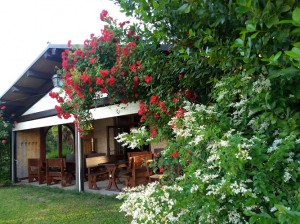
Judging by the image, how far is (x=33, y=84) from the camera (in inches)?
353

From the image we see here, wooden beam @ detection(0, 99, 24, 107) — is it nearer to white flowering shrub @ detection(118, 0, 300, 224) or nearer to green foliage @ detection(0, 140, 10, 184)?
green foliage @ detection(0, 140, 10, 184)

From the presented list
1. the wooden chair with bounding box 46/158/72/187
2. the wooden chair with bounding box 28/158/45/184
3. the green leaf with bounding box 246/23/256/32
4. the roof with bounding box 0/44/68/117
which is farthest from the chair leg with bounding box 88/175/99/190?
the green leaf with bounding box 246/23/256/32

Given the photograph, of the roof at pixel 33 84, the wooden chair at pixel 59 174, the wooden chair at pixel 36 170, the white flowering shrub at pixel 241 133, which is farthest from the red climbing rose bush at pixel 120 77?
the wooden chair at pixel 36 170

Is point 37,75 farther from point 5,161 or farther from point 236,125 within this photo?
point 236,125

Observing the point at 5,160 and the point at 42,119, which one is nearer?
the point at 42,119

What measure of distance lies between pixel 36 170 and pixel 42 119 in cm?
222

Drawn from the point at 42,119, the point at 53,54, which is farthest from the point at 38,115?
the point at 53,54

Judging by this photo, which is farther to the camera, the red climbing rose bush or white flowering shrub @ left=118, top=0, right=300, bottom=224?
the red climbing rose bush

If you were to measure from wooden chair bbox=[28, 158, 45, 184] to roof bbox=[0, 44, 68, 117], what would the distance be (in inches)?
71.7

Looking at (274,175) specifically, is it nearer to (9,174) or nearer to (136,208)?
(136,208)

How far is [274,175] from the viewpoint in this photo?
162 cm

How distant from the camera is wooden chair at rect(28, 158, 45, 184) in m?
9.35

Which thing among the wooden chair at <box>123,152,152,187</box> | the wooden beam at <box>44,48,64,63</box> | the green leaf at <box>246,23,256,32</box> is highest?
the wooden beam at <box>44,48,64,63</box>

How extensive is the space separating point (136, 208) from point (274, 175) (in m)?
0.88
